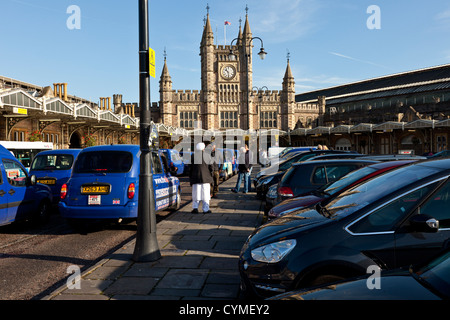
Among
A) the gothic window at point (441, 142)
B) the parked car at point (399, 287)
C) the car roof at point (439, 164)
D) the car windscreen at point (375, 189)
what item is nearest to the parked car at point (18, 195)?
the car windscreen at point (375, 189)

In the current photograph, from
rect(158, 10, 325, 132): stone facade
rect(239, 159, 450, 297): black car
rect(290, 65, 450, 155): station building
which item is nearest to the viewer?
rect(239, 159, 450, 297): black car

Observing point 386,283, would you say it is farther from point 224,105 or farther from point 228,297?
point 224,105

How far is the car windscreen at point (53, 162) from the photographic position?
1057 centimetres

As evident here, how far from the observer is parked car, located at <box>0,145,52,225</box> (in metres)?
7.06

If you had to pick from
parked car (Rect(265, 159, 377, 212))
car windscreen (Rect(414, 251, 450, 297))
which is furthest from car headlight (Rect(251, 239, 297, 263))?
parked car (Rect(265, 159, 377, 212))

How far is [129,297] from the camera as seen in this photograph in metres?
3.87

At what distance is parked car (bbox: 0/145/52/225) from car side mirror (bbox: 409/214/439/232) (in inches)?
281

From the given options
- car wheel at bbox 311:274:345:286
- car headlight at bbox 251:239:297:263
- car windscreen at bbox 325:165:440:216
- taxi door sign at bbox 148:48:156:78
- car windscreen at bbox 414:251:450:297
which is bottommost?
car wheel at bbox 311:274:345:286

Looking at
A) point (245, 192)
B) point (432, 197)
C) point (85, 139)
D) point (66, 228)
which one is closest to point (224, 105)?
point (85, 139)

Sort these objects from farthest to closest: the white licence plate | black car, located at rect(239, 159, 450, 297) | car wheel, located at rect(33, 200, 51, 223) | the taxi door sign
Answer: car wheel, located at rect(33, 200, 51, 223)
the white licence plate
the taxi door sign
black car, located at rect(239, 159, 450, 297)

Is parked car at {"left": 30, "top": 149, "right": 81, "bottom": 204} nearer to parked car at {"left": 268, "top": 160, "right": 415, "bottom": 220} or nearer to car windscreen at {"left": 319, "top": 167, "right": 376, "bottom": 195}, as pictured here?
parked car at {"left": 268, "top": 160, "right": 415, "bottom": 220}

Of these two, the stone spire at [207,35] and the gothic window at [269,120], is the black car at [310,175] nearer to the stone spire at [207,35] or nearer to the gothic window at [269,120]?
the gothic window at [269,120]

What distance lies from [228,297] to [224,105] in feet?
228

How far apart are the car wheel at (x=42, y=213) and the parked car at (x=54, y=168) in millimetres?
1473
